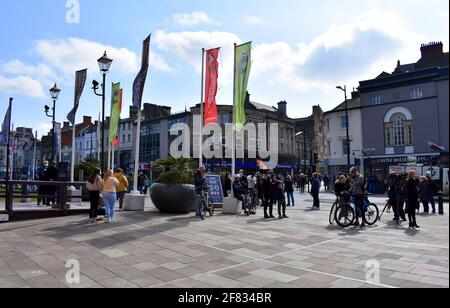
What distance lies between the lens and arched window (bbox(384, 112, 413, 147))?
40094 millimetres

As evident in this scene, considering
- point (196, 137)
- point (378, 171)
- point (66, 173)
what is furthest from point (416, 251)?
point (196, 137)

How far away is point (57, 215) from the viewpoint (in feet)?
40.3

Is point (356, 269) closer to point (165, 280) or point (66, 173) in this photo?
point (165, 280)

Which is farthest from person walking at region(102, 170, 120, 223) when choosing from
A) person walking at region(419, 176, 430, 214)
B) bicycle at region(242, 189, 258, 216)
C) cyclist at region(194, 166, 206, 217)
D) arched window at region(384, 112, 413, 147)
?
arched window at region(384, 112, 413, 147)

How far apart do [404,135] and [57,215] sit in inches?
1518

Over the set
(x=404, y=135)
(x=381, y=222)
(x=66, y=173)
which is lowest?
(x=381, y=222)

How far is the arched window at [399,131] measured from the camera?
40094 millimetres

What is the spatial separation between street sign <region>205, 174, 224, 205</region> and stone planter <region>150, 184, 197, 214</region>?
2.49m

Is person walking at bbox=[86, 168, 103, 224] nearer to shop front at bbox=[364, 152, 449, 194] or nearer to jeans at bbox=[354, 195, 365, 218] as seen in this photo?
jeans at bbox=[354, 195, 365, 218]

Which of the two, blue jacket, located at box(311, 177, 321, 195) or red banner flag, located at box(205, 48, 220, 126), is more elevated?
red banner flag, located at box(205, 48, 220, 126)

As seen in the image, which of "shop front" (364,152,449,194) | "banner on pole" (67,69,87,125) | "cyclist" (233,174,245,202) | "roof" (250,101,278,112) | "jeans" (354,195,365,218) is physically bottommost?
"jeans" (354,195,365,218)

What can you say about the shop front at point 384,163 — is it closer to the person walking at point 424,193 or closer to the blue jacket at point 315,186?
the person walking at point 424,193

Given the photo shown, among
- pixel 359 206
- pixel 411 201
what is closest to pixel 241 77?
pixel 359 206

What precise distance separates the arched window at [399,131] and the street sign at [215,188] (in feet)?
103
